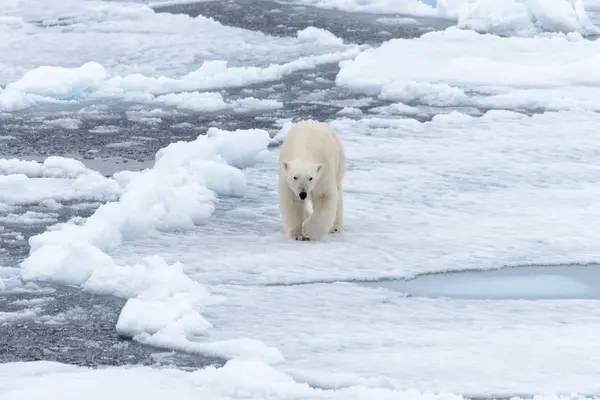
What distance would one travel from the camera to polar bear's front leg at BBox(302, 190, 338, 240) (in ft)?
17.9

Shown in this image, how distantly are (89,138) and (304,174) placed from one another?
3.57 metres

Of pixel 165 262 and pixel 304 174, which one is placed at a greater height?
pixel 304 174

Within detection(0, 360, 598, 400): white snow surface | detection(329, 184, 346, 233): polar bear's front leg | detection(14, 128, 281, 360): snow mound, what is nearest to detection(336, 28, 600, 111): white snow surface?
detection(14, 128, 281, 360): snow mound

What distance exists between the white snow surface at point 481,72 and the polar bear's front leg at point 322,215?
4.82 metres

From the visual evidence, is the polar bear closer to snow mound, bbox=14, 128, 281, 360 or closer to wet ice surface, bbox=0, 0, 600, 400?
wet ice surface, bbox=0, 0, 600, 400

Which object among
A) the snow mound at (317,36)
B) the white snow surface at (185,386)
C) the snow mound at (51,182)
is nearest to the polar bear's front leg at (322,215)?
the snow mound at (51,182)

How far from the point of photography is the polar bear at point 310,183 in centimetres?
531

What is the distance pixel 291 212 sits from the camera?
5.51 m

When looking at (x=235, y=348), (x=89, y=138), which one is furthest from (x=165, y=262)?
(x=89, y=138)

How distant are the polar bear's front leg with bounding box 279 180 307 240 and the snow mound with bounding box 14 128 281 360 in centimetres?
58

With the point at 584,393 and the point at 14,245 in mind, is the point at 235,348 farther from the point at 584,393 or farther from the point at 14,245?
the point at 14,245

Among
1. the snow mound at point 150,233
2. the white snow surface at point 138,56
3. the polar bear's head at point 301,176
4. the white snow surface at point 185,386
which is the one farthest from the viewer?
the white snow surface at point 138,56

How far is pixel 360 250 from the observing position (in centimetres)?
545

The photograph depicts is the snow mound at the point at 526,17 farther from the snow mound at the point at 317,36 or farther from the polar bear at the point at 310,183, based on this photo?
the polar bear at the point at 310,183
